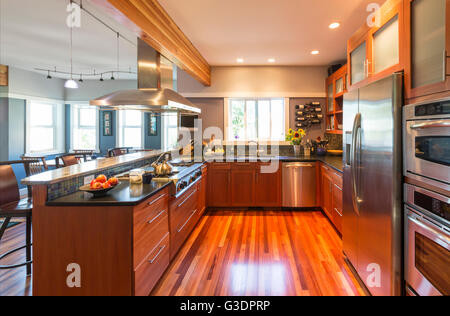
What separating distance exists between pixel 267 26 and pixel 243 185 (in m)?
2.55

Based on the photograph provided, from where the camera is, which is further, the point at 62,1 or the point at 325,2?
the point at 62,1

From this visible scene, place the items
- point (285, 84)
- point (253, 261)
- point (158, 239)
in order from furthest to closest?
point (285, 84) < point (253, 261) < point (158, 239)

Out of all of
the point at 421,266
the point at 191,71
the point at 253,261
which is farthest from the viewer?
the point at 191,71

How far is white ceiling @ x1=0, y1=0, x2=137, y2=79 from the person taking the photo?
332 cm

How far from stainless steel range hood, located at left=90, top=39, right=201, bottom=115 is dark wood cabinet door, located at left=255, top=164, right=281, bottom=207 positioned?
1.81 metres

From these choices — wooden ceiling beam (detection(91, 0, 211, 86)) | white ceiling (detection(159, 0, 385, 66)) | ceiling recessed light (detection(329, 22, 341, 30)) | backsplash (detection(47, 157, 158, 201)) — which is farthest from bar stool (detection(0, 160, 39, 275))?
ceiling recessed light (detection(329, 22, 341, 30))

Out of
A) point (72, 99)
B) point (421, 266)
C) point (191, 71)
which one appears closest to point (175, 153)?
point (191, 71)

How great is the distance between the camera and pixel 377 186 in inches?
80.4

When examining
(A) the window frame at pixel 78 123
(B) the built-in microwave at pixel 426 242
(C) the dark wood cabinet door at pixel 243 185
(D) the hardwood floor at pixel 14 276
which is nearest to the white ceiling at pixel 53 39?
(A) the window frame at pixel 78 123

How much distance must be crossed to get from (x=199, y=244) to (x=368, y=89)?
2453 mm

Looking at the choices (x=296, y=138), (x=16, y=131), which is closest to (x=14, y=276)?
(x=296, y=138)

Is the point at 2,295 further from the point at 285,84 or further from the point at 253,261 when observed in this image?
the point at 285,84

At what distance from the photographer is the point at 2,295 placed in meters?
2.21

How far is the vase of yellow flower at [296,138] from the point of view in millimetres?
5246
